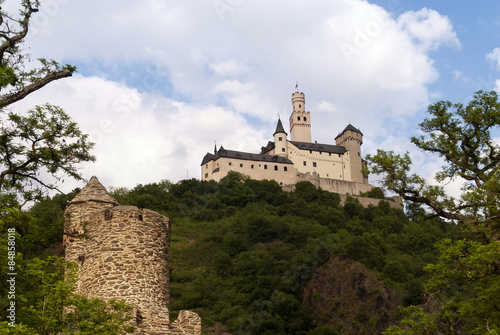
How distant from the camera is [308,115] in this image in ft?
360

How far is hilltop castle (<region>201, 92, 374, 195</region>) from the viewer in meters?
93.1

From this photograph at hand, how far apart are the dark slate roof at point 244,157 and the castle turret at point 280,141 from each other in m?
1.78

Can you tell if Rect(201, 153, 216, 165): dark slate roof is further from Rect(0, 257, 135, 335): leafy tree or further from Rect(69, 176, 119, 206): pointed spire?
Rect(0, 257, 135, 335): leafy tree

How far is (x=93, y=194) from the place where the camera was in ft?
62.1

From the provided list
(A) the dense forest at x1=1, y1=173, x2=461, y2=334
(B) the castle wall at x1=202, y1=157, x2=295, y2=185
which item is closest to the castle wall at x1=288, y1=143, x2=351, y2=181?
(B) the castle wall at x1=202, y1=157, x2=295, y2=185

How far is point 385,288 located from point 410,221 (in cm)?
3664

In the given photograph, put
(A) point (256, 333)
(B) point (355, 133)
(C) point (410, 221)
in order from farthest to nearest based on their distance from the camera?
(B) point (355, 133), (C) point (410, 221), (A) point (256, 333)

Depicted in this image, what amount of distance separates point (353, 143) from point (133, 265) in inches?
3638

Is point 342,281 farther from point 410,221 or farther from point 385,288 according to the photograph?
point 410,221

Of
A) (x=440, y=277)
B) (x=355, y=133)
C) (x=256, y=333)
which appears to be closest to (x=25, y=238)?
(x=440, y=277)

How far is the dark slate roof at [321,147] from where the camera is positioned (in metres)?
101

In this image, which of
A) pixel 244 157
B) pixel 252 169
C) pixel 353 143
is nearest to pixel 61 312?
pixel 252 169

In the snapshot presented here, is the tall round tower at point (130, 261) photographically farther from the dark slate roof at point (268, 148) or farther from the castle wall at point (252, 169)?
the dark slate roof at point (268, 148)

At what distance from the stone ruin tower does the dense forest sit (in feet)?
4.37
